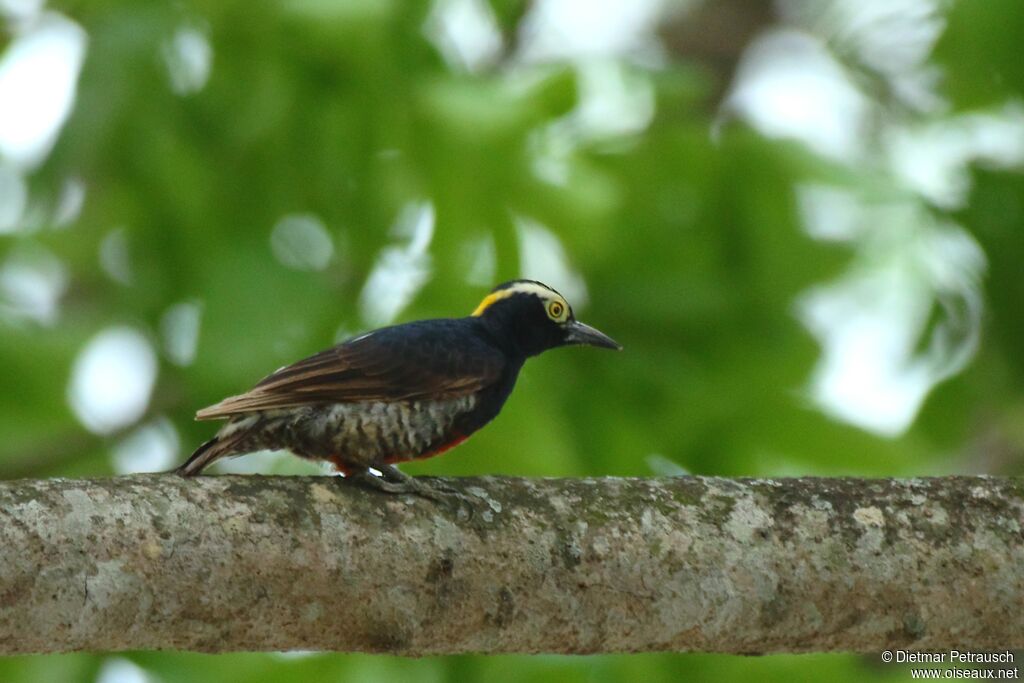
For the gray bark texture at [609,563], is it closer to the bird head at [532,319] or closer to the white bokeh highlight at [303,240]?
the bird head at [532,319]

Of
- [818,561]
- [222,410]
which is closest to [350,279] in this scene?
[222,410]

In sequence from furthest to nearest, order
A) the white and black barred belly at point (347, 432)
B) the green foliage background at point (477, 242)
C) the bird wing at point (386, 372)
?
the green foliage background at point (477, 242) → the white and black barred belly at point (347, 432) → the bird wing at point (386, 372)

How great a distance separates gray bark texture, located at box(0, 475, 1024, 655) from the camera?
3.37 meters

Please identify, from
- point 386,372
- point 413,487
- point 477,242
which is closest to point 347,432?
point 386,372

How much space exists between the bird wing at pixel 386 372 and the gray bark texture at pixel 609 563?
0.54 m

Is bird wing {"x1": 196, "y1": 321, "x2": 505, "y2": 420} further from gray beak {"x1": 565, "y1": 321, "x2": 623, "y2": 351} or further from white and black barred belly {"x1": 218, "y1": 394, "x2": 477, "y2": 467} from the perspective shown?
gray beak {"x1": 565, "y1": 321, "x2": 623, "y2": 351}

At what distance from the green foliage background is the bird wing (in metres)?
0.31

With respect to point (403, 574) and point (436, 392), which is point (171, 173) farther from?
point (403, 574)

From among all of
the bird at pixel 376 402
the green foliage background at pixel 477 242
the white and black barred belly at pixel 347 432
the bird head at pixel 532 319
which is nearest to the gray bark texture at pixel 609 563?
the bird at pixel 376 402

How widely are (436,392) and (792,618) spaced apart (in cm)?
143

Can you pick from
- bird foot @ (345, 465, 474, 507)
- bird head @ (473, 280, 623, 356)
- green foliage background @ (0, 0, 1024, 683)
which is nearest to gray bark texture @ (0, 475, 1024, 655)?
bird foot @ (345, 465, 474, 507)

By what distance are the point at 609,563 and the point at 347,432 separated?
113 cm

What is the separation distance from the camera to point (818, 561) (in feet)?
11.8

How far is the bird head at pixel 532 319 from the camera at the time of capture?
489cm
